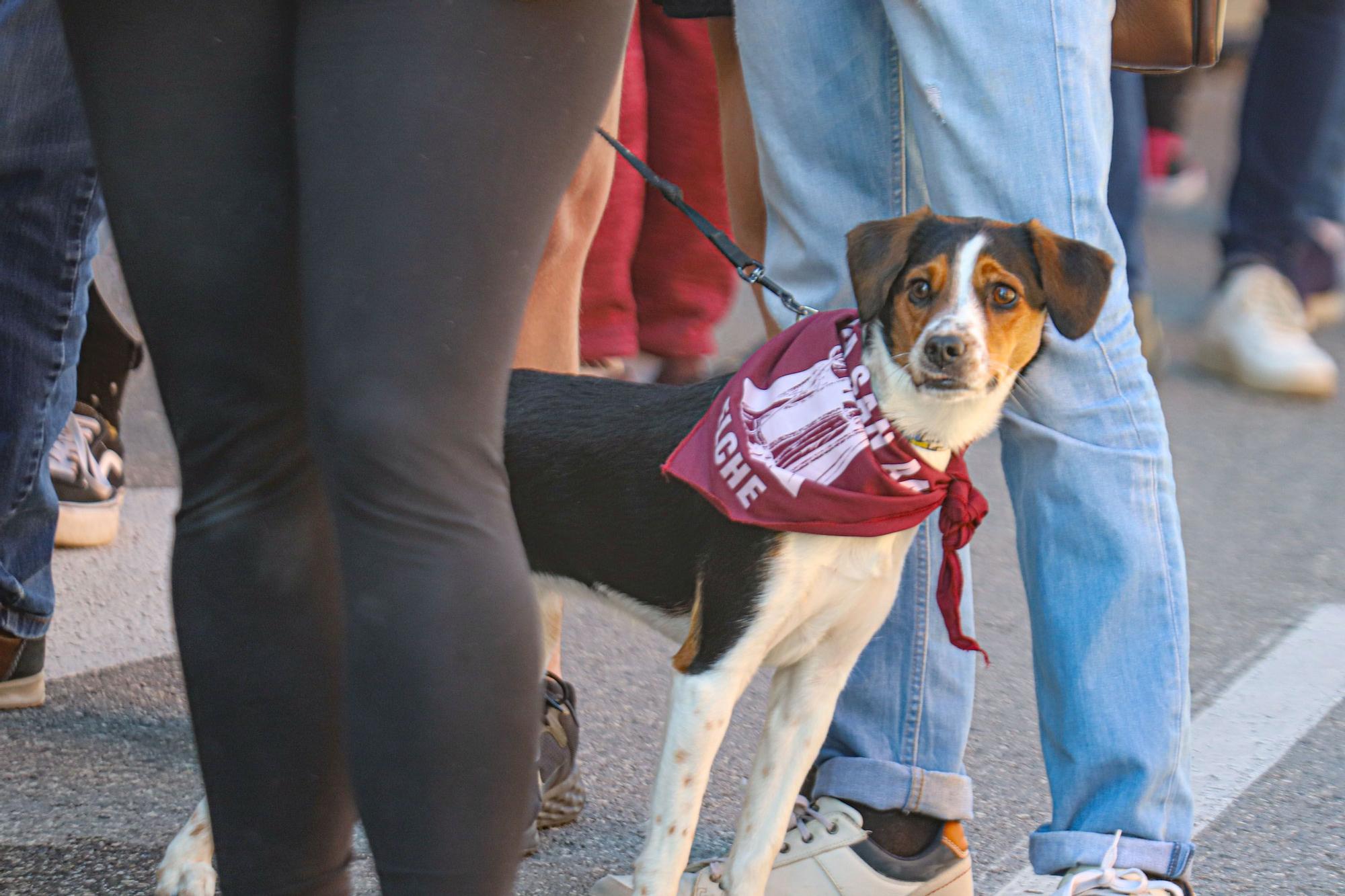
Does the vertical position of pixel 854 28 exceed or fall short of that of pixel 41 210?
it exceeds it

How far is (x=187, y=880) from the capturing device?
2.21 m

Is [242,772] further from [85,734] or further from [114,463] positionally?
[114,463]

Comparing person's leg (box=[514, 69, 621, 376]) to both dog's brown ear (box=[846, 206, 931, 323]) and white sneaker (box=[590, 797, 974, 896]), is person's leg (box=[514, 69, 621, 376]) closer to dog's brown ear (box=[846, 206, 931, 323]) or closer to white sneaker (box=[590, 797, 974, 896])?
white sneaker (box=[590, 797, 974, 896])

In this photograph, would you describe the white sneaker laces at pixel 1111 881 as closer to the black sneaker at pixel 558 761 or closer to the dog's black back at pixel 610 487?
the dog's black back at pixel 610 487

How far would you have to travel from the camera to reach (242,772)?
153cm

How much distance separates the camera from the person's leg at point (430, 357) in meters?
1.32

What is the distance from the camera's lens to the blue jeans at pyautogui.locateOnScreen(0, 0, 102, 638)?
2691 millimetres

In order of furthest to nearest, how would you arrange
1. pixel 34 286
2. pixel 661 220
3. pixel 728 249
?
→ pixel 661 220
pixel 34 286
pixel 728 249

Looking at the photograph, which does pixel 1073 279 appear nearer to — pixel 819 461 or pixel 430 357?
pixel 819 461

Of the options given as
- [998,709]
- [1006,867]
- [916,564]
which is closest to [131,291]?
[916,564]

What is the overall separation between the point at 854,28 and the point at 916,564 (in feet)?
2.79

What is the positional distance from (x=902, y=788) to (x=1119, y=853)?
1.26ft

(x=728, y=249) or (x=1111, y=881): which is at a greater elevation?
(x=728, y=249)

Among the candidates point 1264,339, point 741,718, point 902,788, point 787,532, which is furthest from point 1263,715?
point 1264,339
